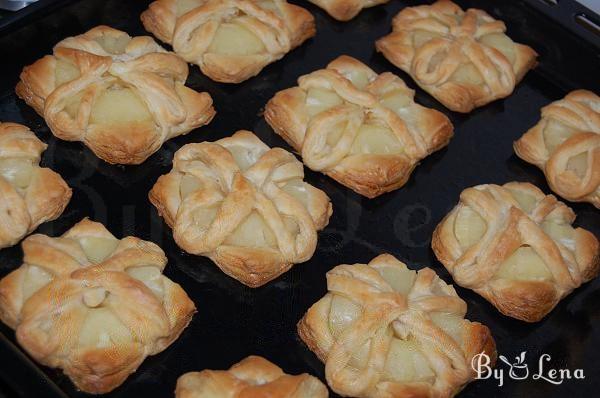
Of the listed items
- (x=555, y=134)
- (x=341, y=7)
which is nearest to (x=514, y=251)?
(x=555, y=134)

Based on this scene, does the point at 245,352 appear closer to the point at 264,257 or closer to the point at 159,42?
the point at 264,257

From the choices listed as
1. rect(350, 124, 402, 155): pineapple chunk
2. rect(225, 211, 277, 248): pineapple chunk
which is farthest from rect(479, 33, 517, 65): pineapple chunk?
rect(225, 211, 277, 248): pineapple chunk

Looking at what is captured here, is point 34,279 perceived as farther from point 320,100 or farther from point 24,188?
point 320,100

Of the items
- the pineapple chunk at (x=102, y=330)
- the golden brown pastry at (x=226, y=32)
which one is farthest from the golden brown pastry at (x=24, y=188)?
the golden brown pastry at (x=226, y=32)

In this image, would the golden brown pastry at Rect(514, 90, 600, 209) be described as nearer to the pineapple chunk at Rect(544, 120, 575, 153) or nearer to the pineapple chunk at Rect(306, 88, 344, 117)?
the pineapple chunk at Rect(544, 120, 575, 153)

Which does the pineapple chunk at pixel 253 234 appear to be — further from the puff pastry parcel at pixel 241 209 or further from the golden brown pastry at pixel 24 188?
the golden brown pastry at pixel 24 188

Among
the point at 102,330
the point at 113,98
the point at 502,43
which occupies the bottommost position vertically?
the point at 102,330
